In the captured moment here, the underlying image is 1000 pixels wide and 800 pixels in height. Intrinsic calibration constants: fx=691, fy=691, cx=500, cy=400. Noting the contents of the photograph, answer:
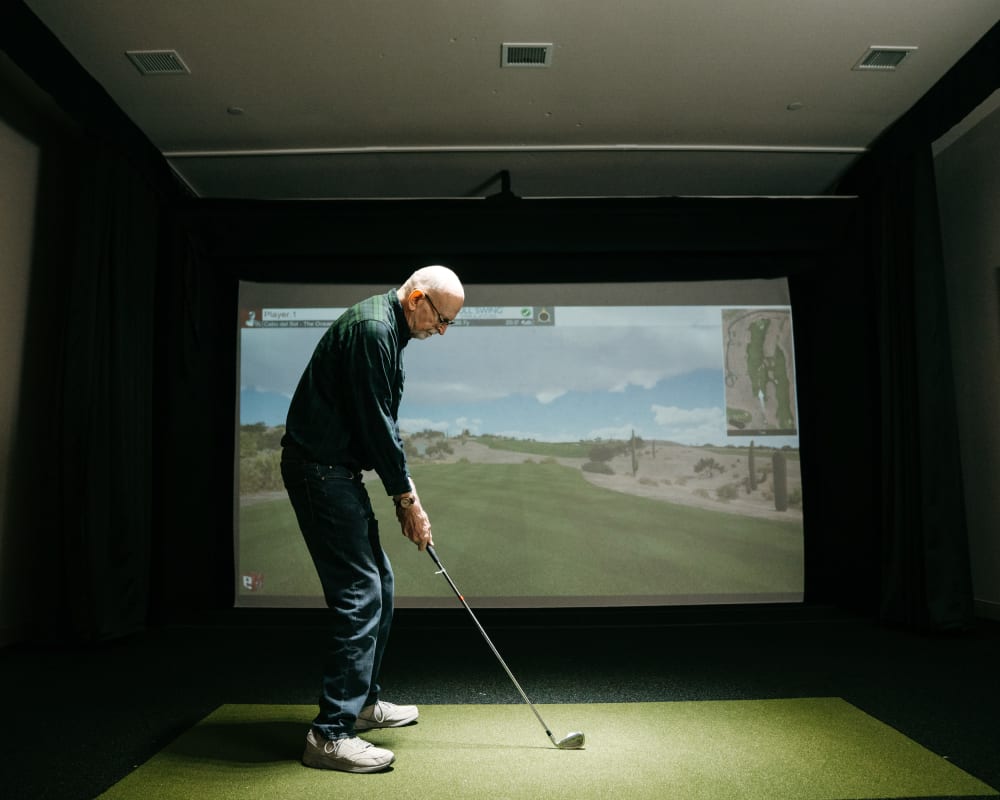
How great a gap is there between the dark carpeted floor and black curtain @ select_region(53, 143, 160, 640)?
29 cm

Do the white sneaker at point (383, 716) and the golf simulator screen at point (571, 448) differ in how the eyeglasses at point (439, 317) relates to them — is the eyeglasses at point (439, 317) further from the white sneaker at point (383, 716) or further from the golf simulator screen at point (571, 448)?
the golf simulator screen at point (571, 448)

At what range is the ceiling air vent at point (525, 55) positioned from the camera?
2.97 meters

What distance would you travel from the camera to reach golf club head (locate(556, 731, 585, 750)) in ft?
6.27

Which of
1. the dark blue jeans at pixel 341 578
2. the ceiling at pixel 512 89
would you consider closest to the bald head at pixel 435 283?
the dark blue jeans at pixel 341 578

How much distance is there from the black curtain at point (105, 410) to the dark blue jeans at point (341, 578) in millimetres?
1988

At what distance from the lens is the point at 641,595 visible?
4.02m

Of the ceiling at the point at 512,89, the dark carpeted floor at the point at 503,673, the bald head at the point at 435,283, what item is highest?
the ceiling at the point at 512,89

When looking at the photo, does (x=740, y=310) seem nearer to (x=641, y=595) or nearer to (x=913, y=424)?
(x=913, y=424)

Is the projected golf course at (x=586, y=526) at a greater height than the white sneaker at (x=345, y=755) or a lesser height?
greater

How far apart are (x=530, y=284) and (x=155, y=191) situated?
7.22 ft

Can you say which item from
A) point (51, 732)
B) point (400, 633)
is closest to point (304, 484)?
point (51, 732)

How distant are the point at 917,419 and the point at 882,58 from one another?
1.76 metres

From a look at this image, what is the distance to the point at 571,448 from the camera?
414 cm
